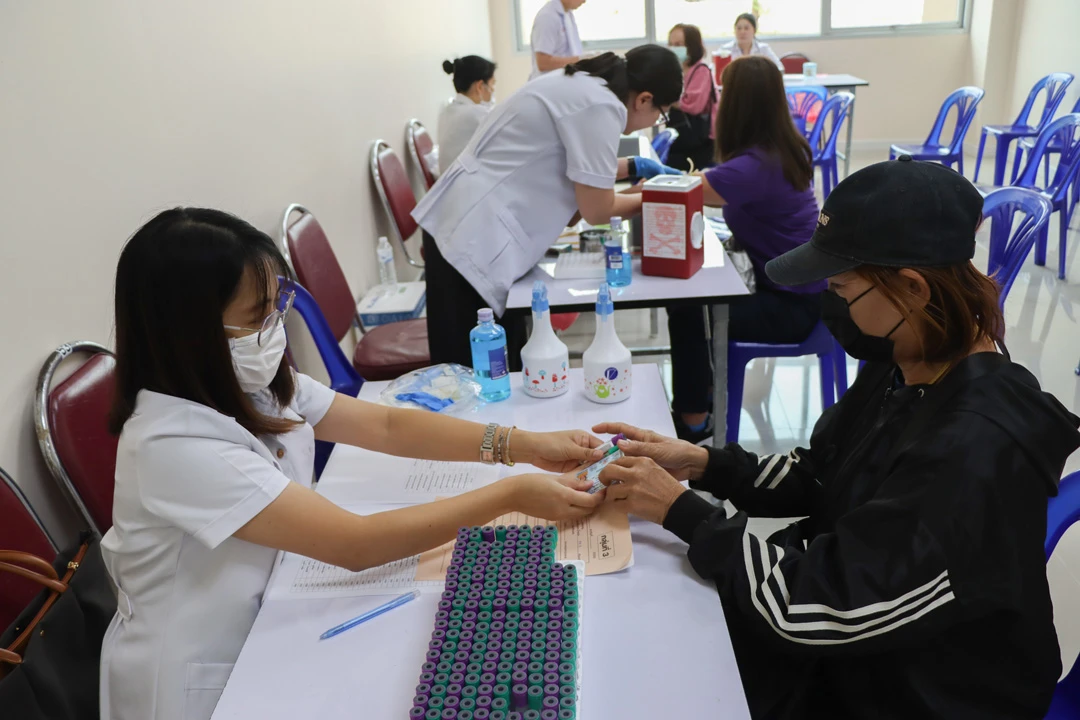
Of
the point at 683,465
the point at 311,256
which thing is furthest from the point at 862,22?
the point at 683,465

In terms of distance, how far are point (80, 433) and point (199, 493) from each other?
22.2 inches

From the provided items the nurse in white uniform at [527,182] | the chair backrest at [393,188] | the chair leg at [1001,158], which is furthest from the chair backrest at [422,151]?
the chair leg at [1001,158]

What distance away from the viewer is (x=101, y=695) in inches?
43.6

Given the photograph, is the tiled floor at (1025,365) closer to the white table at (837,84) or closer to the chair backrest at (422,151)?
the chair backrest at (422,151)

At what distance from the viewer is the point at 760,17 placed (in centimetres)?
794

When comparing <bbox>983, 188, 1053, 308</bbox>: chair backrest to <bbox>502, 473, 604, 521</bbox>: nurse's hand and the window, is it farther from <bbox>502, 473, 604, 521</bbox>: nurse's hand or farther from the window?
the window

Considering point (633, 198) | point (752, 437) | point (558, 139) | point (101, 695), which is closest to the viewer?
point (101, 695)

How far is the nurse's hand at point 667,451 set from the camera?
1.33 m

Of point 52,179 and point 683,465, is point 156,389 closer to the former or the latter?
point 52,179

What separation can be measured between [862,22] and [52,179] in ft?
26.9

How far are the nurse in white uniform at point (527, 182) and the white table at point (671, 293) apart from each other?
0.40 feet

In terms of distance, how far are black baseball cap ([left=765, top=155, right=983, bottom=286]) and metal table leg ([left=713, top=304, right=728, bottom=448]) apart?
3.86 feet

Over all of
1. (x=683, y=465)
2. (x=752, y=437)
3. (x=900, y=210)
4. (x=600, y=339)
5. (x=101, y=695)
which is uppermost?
(x=900, y=210)

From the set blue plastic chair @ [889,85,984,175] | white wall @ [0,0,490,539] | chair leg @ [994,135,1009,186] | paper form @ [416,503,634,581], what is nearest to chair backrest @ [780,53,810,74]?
blue plastic chair @ [889,85,984,175]
